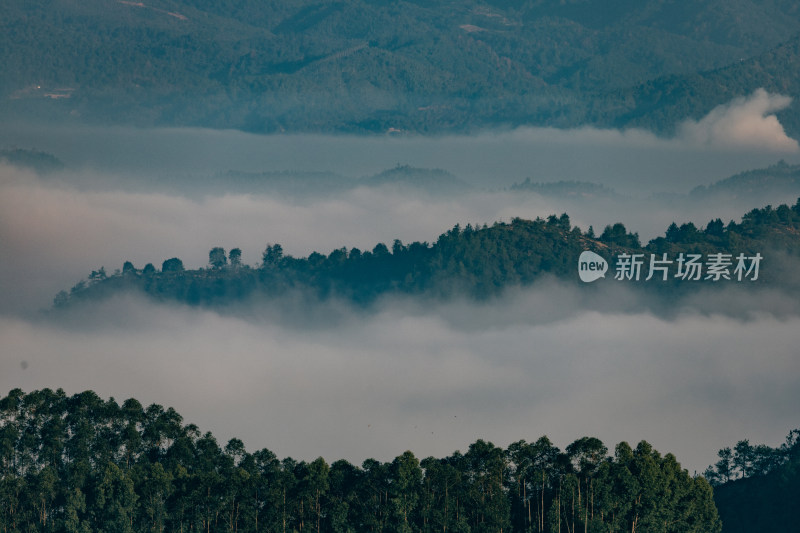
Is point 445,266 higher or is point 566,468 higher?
point 445,266

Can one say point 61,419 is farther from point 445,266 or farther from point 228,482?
point 445,266

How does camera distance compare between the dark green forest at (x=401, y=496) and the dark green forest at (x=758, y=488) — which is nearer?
the dark green forest at (x=401, y=496)

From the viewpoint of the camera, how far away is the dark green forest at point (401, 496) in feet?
259

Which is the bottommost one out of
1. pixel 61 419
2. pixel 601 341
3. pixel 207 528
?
pixel 207 528

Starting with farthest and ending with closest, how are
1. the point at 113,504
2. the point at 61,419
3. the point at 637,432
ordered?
the point at 637,432, the point at 61,419, the point at 113,504

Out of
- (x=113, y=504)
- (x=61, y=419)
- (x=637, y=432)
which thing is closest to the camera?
(x=113, y=504)

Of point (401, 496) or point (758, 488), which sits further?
point (758, 488)

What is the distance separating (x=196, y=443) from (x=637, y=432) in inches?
3210

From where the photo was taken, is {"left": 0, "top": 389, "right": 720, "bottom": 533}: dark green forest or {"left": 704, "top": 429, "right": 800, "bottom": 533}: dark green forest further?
{"left": 704, "top": 429, "right": 800, "bottom": 533}: dark green forest

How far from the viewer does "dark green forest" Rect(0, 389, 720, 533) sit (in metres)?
78.8

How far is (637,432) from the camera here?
159500 millimetres

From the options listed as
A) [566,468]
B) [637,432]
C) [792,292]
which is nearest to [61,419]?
[566,468]

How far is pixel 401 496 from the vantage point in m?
79.3

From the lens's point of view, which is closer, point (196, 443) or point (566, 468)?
point (566, 468)
